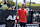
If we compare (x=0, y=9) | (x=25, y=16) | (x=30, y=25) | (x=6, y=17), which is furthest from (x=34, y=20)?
(x=0, y=9)

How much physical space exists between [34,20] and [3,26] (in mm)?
1392

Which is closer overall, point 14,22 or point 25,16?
point 25,16

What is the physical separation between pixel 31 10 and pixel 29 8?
12 cm

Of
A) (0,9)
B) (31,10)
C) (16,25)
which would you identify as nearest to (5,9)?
(0,9)

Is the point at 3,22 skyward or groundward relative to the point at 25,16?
groundward

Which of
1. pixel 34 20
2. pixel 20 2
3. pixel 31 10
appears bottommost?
pixel 34 20

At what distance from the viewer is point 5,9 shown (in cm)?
346

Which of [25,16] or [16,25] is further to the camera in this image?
[16,25]

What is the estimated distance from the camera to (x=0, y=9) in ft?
11.4

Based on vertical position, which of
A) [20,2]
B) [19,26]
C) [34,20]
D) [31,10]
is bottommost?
[19,26]

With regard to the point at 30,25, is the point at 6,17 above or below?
above

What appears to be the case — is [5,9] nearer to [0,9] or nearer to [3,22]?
[0,9]

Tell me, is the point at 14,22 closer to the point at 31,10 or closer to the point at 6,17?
the point at 6,17

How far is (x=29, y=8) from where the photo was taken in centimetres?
352
